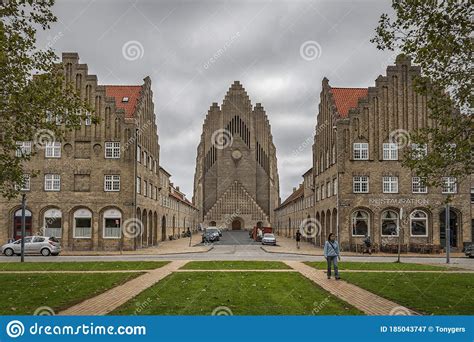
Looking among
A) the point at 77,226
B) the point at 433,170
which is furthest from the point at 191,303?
the point at 77,226

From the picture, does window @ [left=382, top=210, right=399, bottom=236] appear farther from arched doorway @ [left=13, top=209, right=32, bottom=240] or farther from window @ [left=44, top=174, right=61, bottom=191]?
arched doorway @ [left=13, top=209, right=32, bottom=240]

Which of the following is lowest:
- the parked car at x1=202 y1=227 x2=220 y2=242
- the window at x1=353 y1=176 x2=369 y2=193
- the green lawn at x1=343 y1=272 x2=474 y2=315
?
the parked car at x1=202 y1=227 x2=220 y2=242

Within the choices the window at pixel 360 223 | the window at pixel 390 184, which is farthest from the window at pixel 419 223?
the window at pixel 360 223

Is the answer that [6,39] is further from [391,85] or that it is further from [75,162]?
[391,85]

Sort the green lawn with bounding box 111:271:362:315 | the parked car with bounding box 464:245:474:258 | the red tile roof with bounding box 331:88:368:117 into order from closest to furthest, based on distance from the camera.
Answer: the green lawn with bounding box 111:271:362:315, the parked car with bounding box 464:245:474:258, the red tile roof with bounding box 331:88:368:117

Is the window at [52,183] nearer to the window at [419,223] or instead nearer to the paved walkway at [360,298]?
the paved walkway at [360,298]

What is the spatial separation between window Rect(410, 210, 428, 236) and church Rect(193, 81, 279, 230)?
58.2 m

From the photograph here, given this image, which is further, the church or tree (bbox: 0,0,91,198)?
the church

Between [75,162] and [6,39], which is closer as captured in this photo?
[6,39]

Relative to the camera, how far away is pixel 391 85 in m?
41.6

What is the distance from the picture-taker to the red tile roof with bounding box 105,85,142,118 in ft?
145

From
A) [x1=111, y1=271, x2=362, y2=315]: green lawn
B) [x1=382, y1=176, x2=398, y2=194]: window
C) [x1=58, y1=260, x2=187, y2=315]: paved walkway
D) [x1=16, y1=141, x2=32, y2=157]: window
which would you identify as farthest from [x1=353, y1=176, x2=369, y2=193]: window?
[x1=16, y1=141, x2=32, y2=157]: window

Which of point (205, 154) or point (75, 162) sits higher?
point (205, 154)

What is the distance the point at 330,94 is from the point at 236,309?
120 feet
